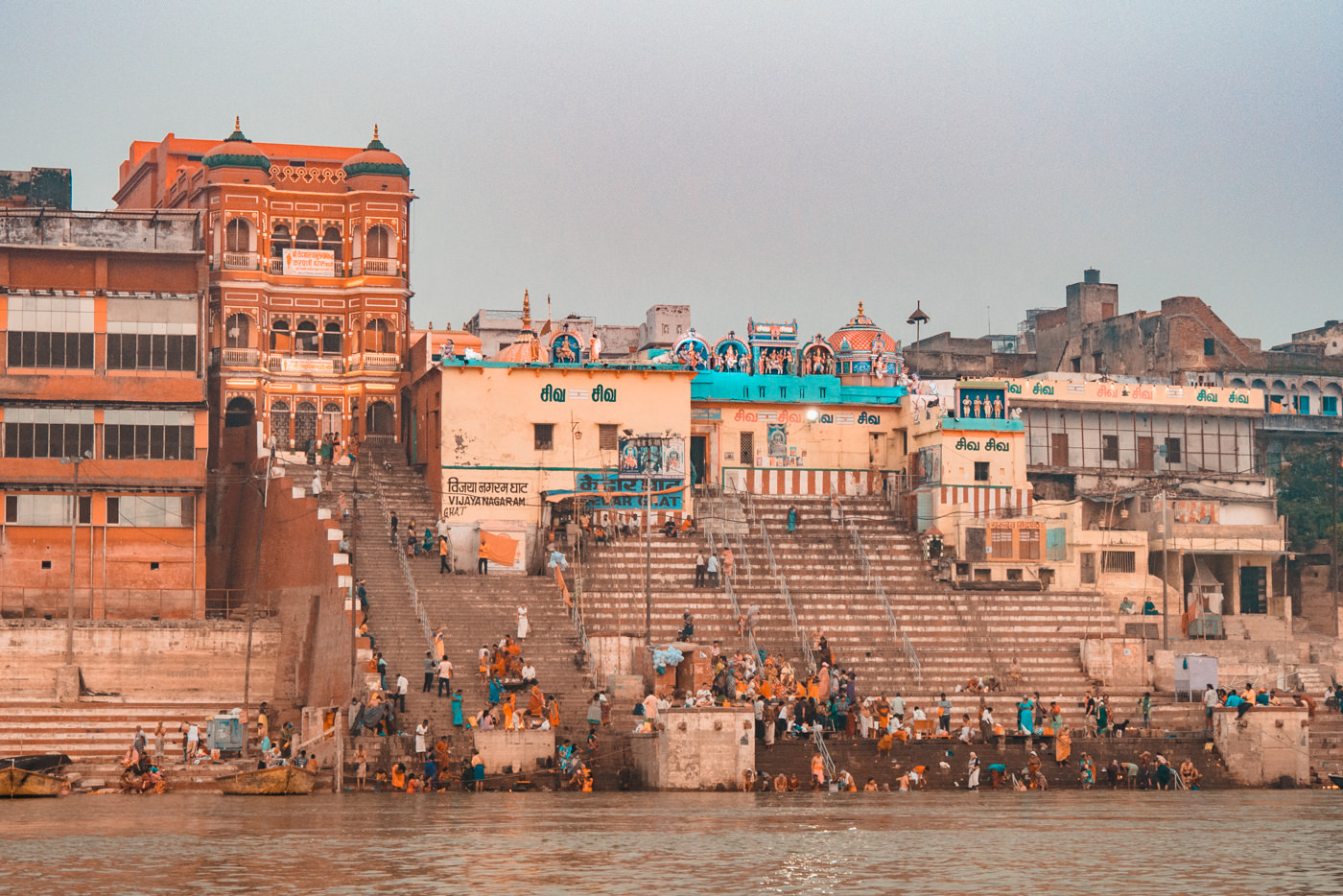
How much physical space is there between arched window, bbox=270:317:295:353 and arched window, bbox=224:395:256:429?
227 centimetres

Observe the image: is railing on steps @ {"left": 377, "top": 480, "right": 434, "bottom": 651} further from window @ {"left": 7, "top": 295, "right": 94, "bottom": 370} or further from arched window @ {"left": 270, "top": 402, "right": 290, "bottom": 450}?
window @ {"left": 7, "top": 295, "right": 94, "bottom": 370}

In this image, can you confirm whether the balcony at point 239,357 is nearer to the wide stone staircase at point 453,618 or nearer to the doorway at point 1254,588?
the wide stone staircase at point 453,618

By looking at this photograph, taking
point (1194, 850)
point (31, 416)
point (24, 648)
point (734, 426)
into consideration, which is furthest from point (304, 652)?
point (1194, 850)

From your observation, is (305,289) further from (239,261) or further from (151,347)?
(151,347)

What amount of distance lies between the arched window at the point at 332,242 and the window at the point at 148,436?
911 cm

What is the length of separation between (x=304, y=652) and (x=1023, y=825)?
75.3ft

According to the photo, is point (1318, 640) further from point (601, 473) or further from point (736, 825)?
point (736, 825)

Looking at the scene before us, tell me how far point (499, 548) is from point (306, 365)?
1350 centimetres

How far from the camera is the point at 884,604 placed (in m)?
52.5

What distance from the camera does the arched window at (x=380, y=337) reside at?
63719 mm

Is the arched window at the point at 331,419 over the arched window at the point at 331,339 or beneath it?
beneath

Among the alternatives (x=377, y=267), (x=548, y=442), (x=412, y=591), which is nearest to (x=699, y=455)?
(x=548, y=442)

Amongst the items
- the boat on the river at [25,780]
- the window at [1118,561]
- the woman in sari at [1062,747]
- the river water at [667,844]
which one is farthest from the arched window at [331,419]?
the woman in sari at [1062,747]

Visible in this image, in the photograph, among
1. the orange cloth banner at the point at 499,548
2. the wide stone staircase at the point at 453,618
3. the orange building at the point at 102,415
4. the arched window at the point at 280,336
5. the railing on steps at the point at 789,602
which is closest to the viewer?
the wide stone staircase at the point at 453,618
